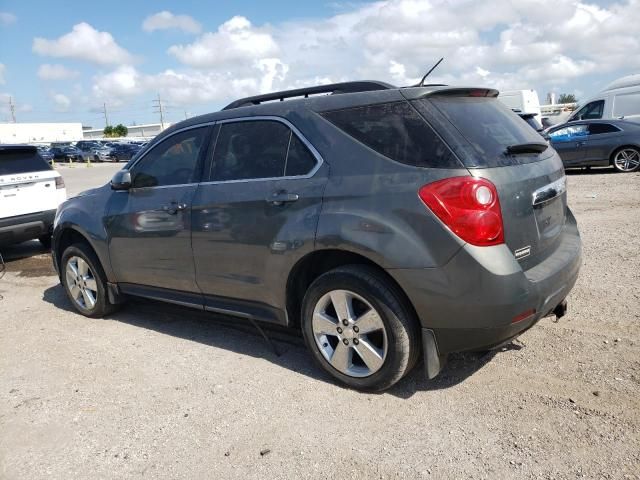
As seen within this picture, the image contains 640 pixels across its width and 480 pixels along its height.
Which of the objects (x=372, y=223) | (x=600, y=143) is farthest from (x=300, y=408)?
(x=600, y=143)

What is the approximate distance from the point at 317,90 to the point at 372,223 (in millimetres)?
1310

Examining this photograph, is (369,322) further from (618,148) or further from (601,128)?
(601,128)

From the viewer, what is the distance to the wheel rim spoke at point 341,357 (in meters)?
3.49

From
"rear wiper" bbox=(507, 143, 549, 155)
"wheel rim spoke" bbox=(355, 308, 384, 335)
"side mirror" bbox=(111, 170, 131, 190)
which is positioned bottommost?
"wheel rim spoke" bbox=(355, 308, 384, 335)

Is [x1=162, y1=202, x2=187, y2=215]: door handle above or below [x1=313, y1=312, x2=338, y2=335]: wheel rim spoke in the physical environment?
above

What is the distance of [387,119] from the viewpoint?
10.9 feet

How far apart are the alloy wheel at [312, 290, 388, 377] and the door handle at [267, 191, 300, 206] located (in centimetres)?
64

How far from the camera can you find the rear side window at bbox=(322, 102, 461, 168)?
311 centimetres

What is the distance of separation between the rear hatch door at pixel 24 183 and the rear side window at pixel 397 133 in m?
6.09

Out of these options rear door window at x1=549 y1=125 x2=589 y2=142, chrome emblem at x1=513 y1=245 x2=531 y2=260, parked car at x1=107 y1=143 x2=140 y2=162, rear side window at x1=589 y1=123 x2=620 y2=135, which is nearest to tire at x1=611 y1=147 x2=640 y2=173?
rear side window at x1=589 y1=123 x2=620 y2=135

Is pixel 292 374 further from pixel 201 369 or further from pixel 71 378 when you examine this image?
pixel 71 378

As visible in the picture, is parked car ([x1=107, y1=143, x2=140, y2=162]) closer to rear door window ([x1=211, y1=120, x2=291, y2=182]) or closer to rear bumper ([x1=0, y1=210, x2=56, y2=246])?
rear bumper ([x1=0, y1=210, x2=56, y2=246])

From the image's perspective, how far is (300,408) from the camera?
3.38 metres

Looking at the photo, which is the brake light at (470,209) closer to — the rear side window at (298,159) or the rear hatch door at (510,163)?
the rear hatch door at (510,163)
